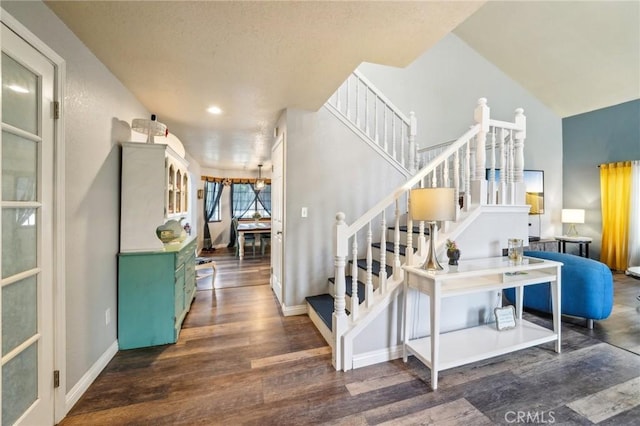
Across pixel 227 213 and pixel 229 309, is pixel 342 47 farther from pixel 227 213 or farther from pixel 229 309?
pixel 227 213

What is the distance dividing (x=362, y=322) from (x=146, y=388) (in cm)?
160

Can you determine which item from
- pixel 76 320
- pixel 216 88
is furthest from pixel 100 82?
pixel 76 320

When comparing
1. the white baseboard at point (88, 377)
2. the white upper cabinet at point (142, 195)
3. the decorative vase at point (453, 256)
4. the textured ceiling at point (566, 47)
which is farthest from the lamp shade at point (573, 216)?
the white baseboard at point (88, 377)

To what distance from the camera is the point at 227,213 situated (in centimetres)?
795

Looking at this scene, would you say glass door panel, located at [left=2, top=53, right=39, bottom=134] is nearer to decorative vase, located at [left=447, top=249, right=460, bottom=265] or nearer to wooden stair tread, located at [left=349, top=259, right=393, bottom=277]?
wooden stair tread, located at [left=349, top=259, right=393, bottom=277]

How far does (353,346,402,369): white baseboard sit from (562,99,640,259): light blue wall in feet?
18.9

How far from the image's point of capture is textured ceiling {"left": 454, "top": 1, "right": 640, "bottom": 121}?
4004 mm

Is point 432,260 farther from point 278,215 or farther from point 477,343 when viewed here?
point 278,215

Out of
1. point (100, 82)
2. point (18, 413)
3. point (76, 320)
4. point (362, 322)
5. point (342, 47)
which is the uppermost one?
point (342, 47)

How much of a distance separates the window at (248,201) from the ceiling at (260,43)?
385 cm

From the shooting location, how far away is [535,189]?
5395 millimetres

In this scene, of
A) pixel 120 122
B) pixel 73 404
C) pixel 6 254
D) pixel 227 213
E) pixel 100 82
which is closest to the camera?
pixel 6 254

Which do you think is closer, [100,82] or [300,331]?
[100,82]

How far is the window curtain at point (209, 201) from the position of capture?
24.1 feet
